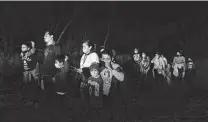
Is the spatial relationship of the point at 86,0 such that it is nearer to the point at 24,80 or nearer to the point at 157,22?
the point at 157,22

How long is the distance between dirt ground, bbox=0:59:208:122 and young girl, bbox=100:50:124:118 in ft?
0.52

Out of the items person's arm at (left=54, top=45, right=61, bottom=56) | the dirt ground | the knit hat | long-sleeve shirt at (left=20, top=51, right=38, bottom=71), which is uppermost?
person's arm at (left=54, top=45, right=61, bottom=56)

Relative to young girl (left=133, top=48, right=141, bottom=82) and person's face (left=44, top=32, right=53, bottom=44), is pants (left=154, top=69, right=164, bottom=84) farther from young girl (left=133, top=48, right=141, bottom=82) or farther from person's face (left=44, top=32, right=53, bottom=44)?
person's face (left=44, top=32, right=53, bottom=44)

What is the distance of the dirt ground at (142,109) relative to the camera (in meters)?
4.15

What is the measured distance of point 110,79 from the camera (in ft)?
13.6

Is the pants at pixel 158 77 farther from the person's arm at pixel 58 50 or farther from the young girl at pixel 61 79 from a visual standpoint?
the person's arm at pixel 58 50

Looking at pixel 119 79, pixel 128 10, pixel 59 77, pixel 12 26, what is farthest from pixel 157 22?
pixel 12 26

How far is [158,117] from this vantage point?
13.7 feet

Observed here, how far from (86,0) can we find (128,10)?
2.26 feet

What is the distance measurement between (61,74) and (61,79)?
0.08m

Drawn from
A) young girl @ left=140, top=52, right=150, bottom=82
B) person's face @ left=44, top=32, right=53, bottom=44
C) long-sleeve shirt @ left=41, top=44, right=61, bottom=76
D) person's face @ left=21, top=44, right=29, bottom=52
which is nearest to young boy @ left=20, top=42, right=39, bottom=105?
person's face @ left=21, top=44, right=29, bottom=52

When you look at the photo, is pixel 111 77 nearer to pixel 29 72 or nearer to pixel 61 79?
pixel 61 79

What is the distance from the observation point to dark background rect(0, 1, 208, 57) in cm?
409

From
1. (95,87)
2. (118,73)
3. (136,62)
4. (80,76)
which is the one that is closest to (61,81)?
(80,76)
